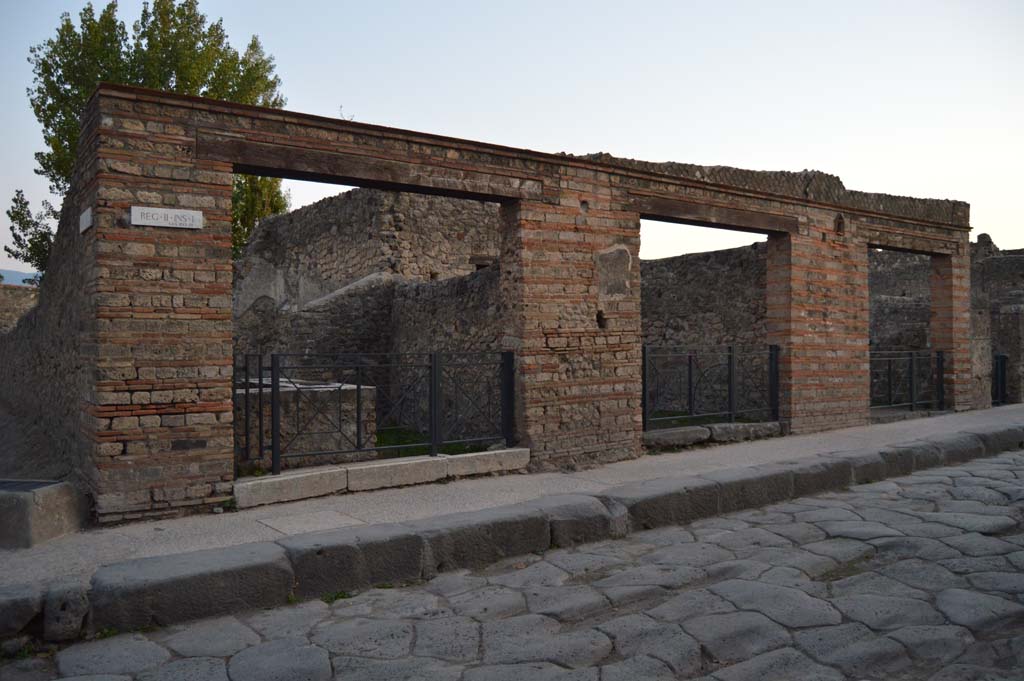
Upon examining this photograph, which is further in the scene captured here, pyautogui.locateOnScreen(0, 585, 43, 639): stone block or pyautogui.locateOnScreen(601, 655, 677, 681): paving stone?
pyautogui.locateOnScreen(0, 585, 43, 639): stone block

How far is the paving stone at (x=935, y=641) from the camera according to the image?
3.10 meters

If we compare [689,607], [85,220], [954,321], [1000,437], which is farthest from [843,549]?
[954,321]

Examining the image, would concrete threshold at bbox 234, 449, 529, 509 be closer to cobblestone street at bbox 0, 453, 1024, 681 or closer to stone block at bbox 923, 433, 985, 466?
cobblestone street at bbox 0, 453, 1024, 681

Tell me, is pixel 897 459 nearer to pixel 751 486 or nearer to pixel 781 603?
pixel 751 486

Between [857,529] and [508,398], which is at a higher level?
[508,398]

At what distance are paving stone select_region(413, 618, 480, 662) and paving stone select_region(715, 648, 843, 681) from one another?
1028 mm

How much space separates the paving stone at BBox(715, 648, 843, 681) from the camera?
2.90 meters

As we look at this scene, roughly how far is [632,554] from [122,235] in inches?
154

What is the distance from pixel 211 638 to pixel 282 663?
0.54 m

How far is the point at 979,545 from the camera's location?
458 cm

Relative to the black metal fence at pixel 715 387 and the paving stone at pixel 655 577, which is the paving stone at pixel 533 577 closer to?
the paving stone at pixel 655 577

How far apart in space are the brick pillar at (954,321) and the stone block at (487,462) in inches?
307

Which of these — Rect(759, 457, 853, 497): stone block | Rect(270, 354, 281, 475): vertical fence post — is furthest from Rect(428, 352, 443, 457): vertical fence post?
Rect(759, 457, 853, 497): stone block

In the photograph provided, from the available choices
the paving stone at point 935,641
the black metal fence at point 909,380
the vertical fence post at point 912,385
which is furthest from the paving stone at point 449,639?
the vertical fence post at point 912,385
